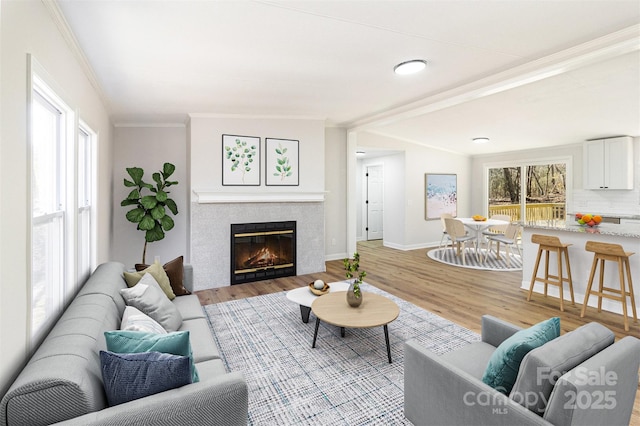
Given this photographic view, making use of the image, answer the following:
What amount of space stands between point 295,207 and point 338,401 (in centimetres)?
353

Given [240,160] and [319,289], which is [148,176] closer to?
[240,160]

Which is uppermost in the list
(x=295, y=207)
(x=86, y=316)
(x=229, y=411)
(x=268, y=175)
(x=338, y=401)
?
(x=268, y=175)

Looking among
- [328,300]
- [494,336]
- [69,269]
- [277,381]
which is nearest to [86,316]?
[69,269]

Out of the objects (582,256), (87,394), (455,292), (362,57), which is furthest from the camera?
(455,292)

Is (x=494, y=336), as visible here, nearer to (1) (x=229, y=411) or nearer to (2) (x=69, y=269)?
(1) (x=229, y=411)

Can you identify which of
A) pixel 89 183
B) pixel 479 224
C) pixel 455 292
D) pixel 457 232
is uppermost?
pixel 89 183

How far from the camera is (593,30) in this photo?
2555mm

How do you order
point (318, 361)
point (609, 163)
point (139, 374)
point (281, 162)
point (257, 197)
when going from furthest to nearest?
point (609, 163)
point (281, 162)
point (257, 197)
point (318, 361)
point (139, 374)

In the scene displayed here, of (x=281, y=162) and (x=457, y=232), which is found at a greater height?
(x=281, y=162)

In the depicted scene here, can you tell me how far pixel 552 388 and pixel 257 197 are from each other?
432 cm

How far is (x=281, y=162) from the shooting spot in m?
5.21

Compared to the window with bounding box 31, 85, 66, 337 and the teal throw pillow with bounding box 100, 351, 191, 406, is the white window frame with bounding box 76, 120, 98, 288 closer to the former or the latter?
the window with bounding box 31, 85, 66, 337

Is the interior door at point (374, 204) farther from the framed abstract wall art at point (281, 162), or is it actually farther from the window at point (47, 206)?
the window at point (47, 206)

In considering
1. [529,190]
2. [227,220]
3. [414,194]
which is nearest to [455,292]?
[227,220]
